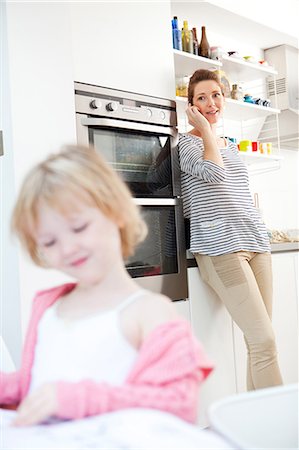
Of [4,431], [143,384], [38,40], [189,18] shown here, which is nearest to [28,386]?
[4,431]

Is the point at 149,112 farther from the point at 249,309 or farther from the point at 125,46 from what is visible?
the point at 249,309

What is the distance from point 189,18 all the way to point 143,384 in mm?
2757

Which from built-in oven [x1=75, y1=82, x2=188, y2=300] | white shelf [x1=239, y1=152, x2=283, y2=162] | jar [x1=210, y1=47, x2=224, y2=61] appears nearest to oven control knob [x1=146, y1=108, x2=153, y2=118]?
built-in oven [x1=75, y1=82, x2=188, y2=300]

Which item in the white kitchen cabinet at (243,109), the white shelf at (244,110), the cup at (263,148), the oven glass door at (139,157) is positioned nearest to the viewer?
the oven glass door at (139,157)

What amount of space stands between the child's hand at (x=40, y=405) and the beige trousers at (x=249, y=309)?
1.64 metres

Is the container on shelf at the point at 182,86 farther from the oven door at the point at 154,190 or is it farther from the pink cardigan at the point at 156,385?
the pink cardigan at the point at 156,385

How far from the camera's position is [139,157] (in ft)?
7.34

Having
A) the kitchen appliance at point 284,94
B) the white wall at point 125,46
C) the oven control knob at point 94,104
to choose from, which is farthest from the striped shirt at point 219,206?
the kitchen appliance at point 284,94

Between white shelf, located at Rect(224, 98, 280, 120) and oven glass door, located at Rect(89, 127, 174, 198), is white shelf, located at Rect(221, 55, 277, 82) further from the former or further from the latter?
oven glass door, located at Rect(89, 127, 174, 198)

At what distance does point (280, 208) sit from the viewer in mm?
3699

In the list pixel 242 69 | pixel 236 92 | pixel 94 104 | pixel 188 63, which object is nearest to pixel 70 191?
pixel 94 104

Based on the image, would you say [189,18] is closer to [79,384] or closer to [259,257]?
[259,257]

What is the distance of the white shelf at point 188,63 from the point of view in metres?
2.75

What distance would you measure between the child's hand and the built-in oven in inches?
59.8
